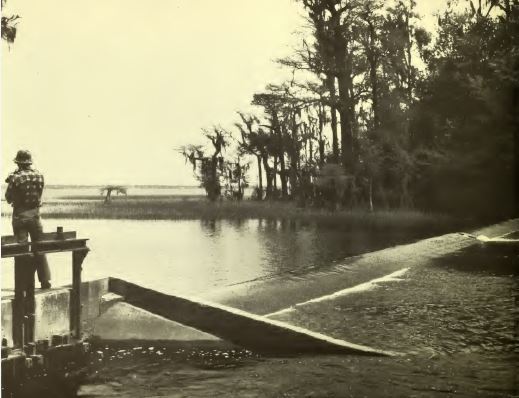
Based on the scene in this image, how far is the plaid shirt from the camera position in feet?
17.4

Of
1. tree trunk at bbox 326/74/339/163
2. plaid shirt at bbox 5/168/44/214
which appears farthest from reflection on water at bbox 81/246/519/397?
tree trunk at bbox 326/74/339/163

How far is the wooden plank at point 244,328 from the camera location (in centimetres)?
589

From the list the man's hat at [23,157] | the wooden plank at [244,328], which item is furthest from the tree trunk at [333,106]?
the man's hat at [23,157]

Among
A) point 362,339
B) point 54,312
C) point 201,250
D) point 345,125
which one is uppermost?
point 345,125

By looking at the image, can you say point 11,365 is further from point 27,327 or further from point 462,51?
point 462,51

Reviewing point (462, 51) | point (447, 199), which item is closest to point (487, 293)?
point (447, 199)

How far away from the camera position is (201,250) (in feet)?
52.4

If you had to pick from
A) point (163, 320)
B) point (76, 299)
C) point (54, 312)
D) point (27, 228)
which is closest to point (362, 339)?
point (163, 320)

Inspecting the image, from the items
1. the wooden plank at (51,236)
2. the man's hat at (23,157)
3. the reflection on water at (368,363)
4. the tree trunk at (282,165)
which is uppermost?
the tree trunk at (282,165)

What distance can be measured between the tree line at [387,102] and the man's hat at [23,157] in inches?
528

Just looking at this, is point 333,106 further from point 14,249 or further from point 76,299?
point 14,249

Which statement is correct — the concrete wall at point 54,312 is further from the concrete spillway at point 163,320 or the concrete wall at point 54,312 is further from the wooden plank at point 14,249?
the wooden plank at point 14,249

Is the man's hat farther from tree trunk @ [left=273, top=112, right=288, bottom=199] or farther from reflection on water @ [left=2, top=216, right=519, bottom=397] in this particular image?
tree trunk @ [left=273, top=112, right=288, bottom=199]

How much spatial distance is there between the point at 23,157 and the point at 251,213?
862 inches
